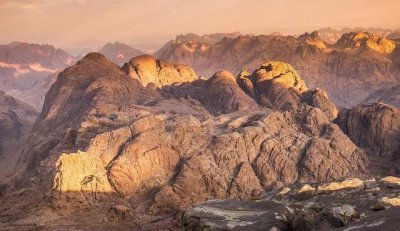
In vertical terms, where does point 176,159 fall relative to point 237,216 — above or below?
below

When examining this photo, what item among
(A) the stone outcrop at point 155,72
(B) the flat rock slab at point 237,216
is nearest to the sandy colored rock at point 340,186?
(B) the flat rock slab at point 237,216

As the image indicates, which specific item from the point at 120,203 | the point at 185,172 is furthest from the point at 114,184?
the point at 185,172

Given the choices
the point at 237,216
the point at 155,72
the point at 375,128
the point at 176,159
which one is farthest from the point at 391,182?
the point at 155,72

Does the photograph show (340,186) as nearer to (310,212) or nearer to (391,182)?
(391,182)

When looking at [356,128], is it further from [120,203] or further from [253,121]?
[120,203]

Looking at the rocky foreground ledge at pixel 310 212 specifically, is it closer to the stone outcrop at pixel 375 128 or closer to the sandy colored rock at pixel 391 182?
the sandy colored rock at pixel 391 182

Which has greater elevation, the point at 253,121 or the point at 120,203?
the point at 253,121

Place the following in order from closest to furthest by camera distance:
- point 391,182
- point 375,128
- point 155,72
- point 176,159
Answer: point 391,182
point 176,159
point 375,128
point 155,72
